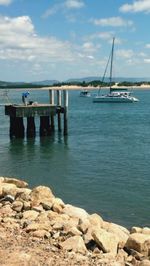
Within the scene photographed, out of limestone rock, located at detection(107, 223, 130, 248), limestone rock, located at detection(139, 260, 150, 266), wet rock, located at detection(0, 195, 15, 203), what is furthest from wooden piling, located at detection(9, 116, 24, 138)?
limestone rock, located at detection(139, 260, 150, 266)

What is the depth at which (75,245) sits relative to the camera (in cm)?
1279

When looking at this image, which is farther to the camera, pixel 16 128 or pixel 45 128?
pixel 45 128

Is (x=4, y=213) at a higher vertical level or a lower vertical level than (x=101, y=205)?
higher

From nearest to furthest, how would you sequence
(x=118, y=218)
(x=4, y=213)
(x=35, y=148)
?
(x=4, y=213) → (x=118, y=218) → (x=35, y=148)

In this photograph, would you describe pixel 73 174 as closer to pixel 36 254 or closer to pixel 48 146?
pixel 48 146

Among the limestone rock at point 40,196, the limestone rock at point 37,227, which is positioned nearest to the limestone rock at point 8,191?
the limestone rock at point 40,196

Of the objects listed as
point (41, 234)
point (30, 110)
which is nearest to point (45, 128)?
point (30, 110)

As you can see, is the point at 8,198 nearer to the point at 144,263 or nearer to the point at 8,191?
the point at 8,191

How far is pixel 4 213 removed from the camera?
16.1 m

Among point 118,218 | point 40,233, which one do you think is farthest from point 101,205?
point 40,233

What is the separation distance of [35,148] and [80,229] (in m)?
27.0

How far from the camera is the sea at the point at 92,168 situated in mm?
22578

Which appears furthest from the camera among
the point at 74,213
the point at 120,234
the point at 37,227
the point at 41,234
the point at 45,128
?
the point at 45,128

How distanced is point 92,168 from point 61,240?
18.1m
